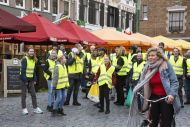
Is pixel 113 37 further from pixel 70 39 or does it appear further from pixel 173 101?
pixel 173 101

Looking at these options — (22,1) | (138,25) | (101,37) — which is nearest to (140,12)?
(138,25)

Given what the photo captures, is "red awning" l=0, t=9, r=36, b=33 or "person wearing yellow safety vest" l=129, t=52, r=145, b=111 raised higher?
"red awning" l=0, t=9, r=36, b=33

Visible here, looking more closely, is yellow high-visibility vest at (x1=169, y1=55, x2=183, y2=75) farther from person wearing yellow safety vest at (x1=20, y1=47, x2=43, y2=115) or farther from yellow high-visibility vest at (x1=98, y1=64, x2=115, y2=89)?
person wearing yellow safety vest at (x1=20, y1=47, x2=43, y2=115)

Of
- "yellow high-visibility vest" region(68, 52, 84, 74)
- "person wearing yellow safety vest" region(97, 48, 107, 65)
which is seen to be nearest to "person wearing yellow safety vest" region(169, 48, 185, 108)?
"person wearing yellow safety vest" region(97, 48, 107, 65)

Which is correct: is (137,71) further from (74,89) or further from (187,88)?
(187,88)

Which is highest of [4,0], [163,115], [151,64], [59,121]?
[4,0]

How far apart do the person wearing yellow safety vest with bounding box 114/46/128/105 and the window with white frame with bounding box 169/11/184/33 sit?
3691cm

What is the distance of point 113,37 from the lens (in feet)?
64.5

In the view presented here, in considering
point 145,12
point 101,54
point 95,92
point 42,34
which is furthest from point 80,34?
point 145,12

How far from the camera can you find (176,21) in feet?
164

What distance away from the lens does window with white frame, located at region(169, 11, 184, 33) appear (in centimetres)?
4981

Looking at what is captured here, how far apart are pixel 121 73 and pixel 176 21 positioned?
1466 inches

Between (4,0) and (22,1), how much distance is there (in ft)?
5.98

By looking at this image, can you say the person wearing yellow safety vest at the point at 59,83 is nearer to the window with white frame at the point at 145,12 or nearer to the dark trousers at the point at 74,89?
the dark trousers at the point at 74,89
